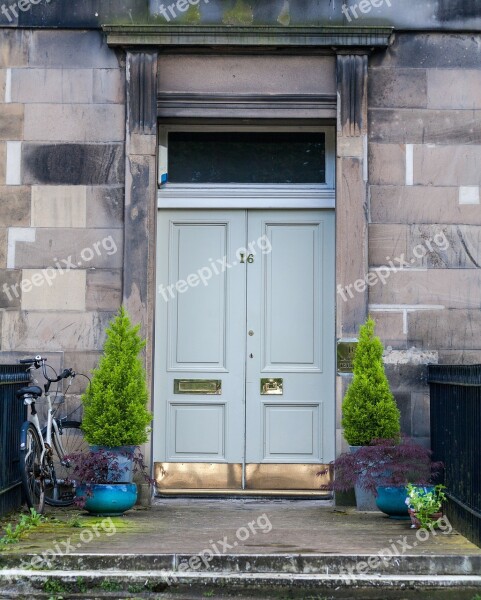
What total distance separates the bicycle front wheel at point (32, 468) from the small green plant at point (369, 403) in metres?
2.47

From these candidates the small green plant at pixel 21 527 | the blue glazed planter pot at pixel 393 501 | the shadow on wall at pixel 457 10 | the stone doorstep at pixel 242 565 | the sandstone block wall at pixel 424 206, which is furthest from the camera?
the shadow on wall at pixel 457 10

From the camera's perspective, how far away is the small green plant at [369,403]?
8523 millimetres

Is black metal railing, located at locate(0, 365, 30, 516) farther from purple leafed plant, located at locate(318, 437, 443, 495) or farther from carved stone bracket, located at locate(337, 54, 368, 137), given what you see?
carved stone bracket, located at locate(337, 54, 368, 137)

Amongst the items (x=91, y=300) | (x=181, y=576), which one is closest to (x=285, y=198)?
(x=91, y=300)

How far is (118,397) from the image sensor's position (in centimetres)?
836

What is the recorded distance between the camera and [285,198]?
31.5 ft

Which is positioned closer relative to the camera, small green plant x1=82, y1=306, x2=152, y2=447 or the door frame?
small green plant x1=82, y1=306, x2=152, y2=447

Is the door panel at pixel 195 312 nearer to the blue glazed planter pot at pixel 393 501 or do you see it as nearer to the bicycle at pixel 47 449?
the bicycle at pixel 47 449

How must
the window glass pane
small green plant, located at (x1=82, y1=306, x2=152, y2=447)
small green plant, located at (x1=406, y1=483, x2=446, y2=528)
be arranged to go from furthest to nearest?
1. the window glass pane
2. small green plant, located at (x1=82, y1=306, x2=152, y2=447)
3. small green plant, located at (x1=406, y1=483, x2=446, y2=528)

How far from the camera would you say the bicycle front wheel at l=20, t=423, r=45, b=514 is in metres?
7.80

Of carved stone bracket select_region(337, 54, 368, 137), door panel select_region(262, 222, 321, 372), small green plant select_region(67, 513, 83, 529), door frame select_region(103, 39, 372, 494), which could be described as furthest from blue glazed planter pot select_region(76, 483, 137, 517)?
carved stone bracket select_region(337, 54, 368, 137)

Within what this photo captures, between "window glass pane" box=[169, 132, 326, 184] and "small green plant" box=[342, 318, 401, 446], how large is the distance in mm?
1839

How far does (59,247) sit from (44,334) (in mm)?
771

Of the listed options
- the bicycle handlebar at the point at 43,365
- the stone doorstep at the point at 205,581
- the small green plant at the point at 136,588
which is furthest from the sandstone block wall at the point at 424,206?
the small green plant at the point at 136,588
